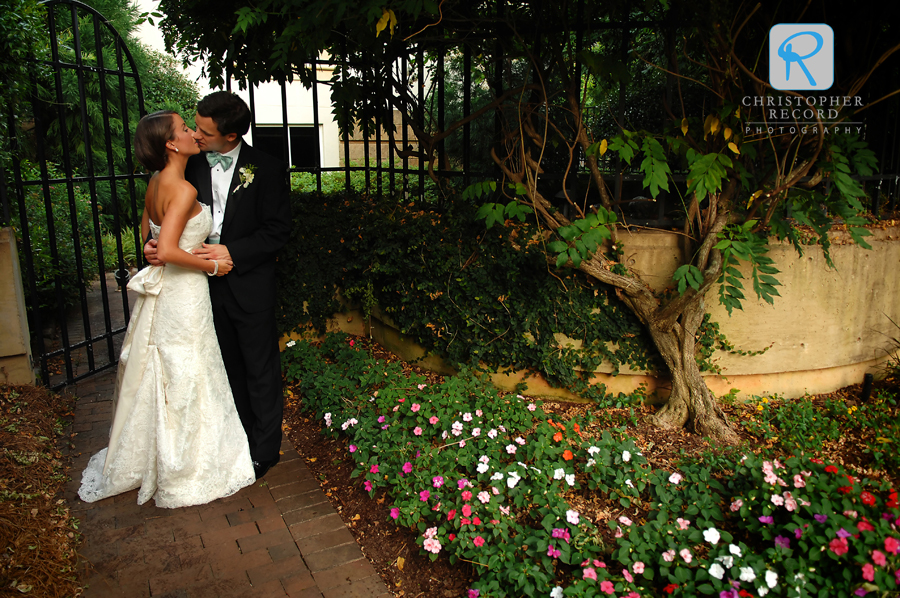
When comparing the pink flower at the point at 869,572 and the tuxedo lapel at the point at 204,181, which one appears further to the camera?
the tuxedo lapel at the point at 204,181

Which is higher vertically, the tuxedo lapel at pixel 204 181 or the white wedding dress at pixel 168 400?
the tuxedo lapel at pixel 204 181

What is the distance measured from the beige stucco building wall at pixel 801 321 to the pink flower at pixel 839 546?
1.88 metres

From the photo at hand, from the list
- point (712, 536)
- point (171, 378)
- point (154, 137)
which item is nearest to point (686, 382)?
point (712, 536)

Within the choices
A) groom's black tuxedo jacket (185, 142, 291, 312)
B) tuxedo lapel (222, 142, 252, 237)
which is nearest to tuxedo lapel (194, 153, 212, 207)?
groom's black tuxedo jacket (185, 142, 291, 312)

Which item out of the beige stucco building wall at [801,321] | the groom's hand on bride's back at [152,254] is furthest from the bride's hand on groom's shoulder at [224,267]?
the beige stucco building wall at [801,321]

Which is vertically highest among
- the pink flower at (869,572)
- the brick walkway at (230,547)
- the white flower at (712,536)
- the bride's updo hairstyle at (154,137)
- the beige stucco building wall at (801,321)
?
the bride's updo hairstyle at (154,137)

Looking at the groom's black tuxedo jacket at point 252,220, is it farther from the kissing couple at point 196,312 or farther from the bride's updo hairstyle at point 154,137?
the bride's updo hairstyle at point 154,137

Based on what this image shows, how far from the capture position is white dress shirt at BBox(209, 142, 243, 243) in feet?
11.5

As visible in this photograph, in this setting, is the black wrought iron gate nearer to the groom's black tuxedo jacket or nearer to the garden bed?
the groom's black tuxedo jacket

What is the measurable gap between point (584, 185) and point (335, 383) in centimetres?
249

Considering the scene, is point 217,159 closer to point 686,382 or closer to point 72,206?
point 72,206

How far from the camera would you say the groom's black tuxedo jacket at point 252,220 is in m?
3.49

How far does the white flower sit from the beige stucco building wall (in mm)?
1633

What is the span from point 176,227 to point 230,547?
1.68 metres
